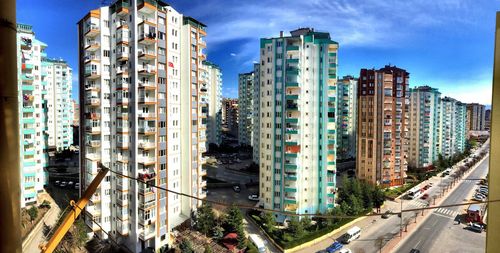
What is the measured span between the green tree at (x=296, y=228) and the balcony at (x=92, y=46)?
16486 mm

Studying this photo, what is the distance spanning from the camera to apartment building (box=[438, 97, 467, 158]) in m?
41.4

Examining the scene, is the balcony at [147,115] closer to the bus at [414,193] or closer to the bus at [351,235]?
the bus at [351,235]

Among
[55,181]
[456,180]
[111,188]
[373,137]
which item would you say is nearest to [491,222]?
[111,188]

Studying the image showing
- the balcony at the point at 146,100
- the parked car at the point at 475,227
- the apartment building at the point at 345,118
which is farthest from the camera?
the apartment building at the point at 345,118

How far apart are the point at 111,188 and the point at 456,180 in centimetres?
3927

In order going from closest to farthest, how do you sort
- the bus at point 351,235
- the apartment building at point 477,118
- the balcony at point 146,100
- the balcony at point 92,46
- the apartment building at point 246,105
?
the balcony at point 146,100
the balcony at point 92,46
the bus at point 351,235
the apartment building at point 246,105
the apartment building at point 477,118

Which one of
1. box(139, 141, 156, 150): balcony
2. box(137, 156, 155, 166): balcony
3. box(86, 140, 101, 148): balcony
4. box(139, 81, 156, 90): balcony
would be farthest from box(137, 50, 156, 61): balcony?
box(86, 140, 101, 148): balcony

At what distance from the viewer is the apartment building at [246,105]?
49719mm

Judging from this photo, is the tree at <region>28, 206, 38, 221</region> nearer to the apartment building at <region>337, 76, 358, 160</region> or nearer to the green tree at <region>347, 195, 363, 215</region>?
the green tree at <region>347, 195, 363, 215</region>

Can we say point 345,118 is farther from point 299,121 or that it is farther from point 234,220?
point 234,220

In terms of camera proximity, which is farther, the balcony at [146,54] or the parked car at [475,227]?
the parked car at [475,227]

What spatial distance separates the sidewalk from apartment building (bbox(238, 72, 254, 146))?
3299cm

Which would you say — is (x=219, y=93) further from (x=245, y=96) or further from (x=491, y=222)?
(x=491, y=222)

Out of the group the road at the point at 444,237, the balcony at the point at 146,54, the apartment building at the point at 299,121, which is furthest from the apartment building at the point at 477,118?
the balcony at the point at 146,54
